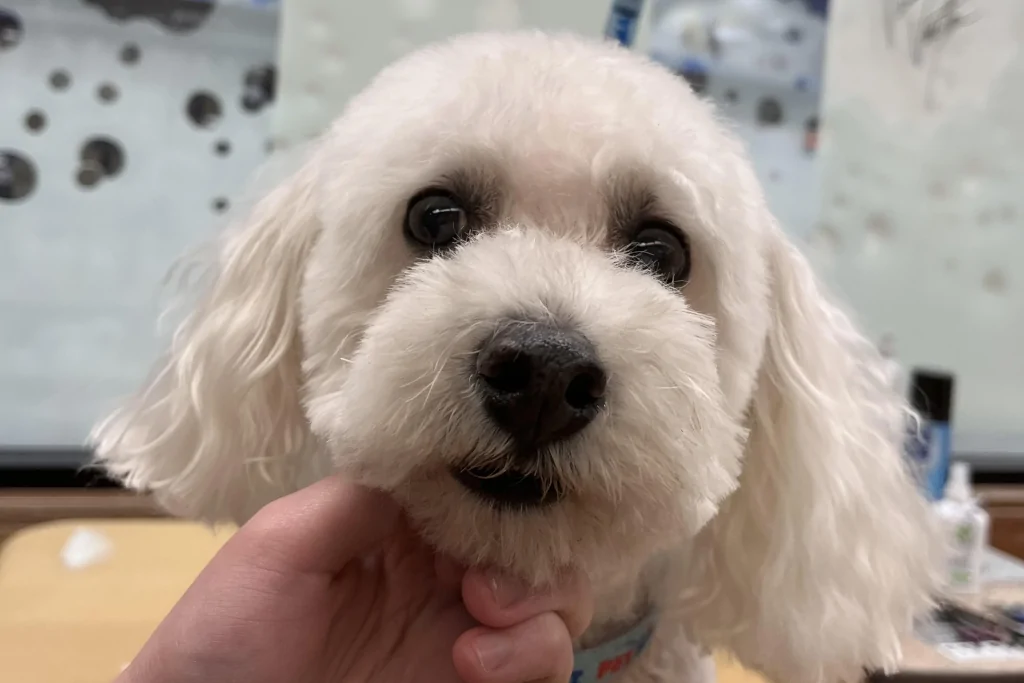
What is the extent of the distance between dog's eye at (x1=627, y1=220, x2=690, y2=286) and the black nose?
7.5 inches

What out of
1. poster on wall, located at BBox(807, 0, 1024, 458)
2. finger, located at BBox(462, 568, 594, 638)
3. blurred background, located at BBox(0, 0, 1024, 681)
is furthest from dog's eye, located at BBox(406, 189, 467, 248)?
poster on wall, located at BBox(807, 0, 1024, 458)

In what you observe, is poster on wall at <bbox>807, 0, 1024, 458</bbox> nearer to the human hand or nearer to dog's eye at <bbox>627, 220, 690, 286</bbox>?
dog's eye at <bbox>627, 220, 690, 286</bbox>

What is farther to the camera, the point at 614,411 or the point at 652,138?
the point at 652,138

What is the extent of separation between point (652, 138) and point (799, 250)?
0.26m

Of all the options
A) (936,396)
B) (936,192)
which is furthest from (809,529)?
(936,192)

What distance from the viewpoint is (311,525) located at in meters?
0.57

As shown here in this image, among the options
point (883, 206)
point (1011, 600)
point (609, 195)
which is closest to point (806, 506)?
point (609, 195)

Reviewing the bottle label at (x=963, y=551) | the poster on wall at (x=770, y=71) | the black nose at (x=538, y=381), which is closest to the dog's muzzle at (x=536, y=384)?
the black nose at (x=538, y=381)

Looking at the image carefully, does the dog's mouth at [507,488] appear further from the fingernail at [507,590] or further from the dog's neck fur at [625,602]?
the dog's neck fur at [625,602]

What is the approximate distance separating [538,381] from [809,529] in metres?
0.40

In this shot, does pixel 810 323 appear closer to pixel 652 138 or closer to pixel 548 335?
pixel 652 138

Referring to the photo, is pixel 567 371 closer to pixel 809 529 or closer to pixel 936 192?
pixel 809 529

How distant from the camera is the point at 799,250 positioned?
767 mm

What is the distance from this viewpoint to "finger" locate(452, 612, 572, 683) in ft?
1.68
